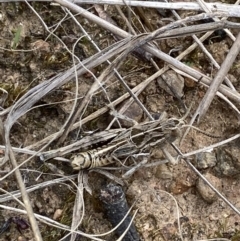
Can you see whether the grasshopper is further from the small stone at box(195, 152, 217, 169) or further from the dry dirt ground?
the small stone at box(195, 152, 217, 169)

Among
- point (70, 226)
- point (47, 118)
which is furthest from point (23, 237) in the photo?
point (47, 118)

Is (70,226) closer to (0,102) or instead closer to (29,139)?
(29,139)

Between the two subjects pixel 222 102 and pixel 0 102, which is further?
pixel 222 102

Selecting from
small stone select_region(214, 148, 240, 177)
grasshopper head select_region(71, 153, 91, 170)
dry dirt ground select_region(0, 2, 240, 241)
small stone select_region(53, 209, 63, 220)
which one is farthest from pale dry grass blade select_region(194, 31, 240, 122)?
small stone select_region(53, 209, 63, 220)

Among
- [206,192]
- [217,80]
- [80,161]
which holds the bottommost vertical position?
[206,192]

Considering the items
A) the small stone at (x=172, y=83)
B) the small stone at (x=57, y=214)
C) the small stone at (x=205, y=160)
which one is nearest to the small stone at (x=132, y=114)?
the small stone at (x=172, y=83)

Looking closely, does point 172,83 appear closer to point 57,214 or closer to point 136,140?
point 136,140

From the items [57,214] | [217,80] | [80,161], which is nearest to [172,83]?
[217,80]

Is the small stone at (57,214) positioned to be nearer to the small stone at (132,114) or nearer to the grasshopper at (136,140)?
the grasshopper at (136,140)
